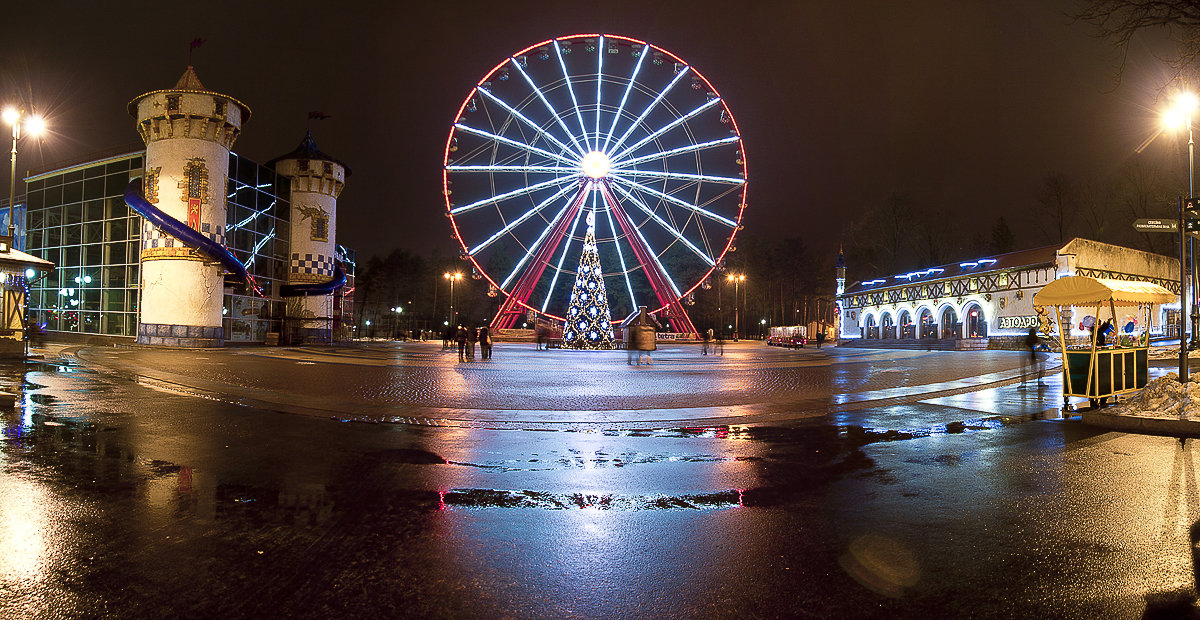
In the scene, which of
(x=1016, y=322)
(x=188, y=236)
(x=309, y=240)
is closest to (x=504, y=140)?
(x=188, y=236)

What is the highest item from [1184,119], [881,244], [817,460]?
[881,244]

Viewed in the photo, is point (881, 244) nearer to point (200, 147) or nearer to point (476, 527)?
point (200, 147)

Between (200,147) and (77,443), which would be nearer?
(77,443)

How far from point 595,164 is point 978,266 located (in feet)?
110

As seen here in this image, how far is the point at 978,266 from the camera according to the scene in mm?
51656

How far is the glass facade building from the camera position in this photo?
138ft

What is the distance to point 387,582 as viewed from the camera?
3.66m

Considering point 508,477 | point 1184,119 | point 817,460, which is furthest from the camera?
point 1184,119

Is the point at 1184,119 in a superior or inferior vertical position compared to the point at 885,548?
superior

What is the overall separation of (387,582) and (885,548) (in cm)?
302

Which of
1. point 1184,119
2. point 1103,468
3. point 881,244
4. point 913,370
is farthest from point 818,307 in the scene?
point 1103,468

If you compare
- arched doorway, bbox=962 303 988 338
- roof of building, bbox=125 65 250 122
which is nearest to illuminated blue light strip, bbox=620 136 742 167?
roof of building, bbox=125 65 250 122

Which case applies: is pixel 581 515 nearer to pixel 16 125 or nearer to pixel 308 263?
pixel 16 125

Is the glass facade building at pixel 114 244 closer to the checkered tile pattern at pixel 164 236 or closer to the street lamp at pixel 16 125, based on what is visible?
the checkered tile pattern at pixel 164 236
